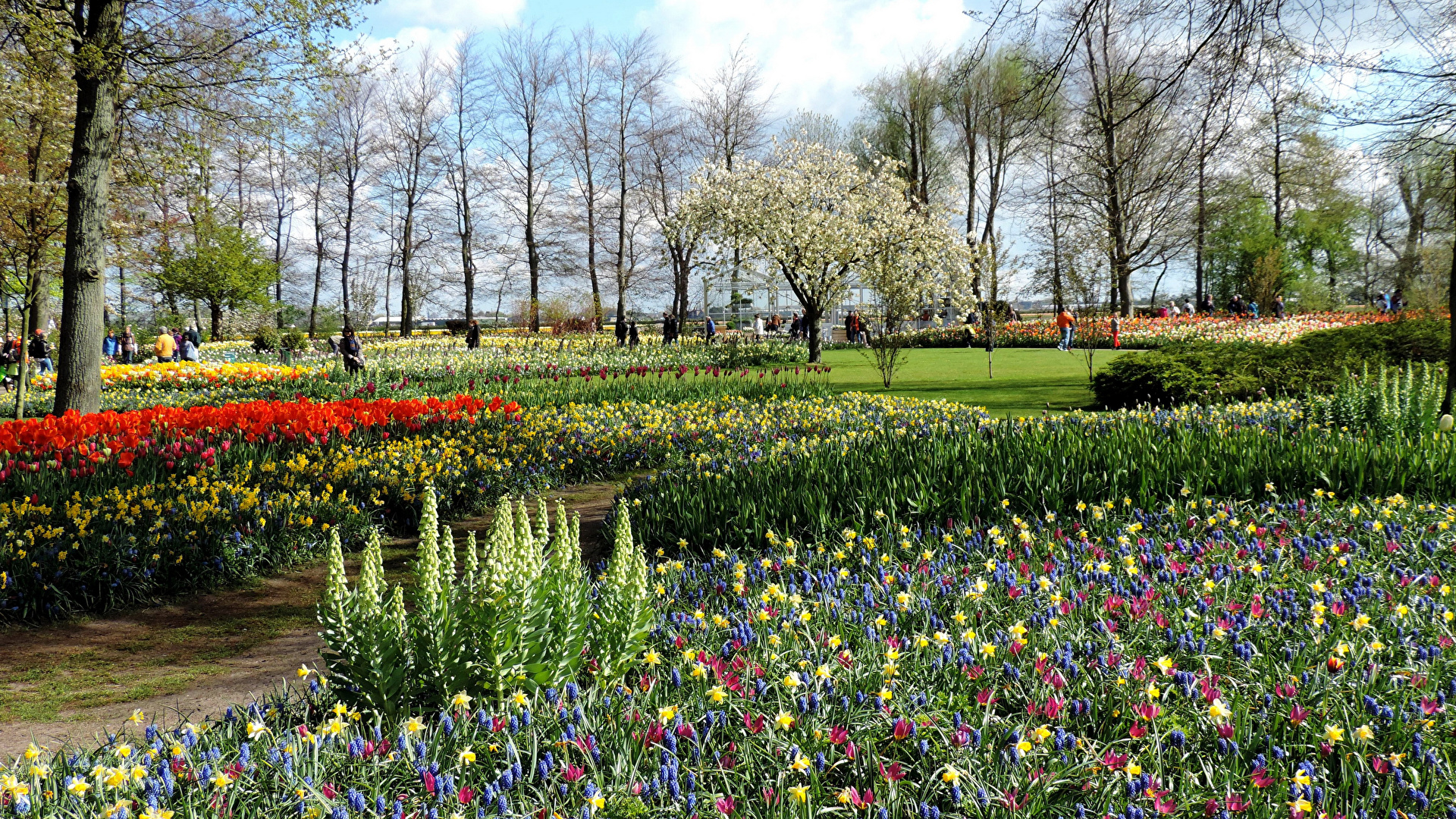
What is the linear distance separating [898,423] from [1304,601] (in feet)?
17.5

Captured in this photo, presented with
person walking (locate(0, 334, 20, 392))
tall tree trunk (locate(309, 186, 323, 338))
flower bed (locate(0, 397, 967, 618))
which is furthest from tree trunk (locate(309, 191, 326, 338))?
flower bed (locate(0, 397, 967, 618))

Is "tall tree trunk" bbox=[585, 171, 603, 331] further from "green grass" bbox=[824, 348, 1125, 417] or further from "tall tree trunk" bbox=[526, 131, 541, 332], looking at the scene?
"green grass" bbox=[824, 348, 1125, 417]

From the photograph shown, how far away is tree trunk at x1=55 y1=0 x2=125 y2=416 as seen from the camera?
9.23m

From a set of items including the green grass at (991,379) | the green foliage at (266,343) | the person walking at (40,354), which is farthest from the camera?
the green foliage at (266,343)

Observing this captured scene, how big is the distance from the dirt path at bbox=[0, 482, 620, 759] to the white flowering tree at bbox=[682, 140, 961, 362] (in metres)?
16.9

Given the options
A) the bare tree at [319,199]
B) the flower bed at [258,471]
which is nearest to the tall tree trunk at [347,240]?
the bare tree at [319,199]

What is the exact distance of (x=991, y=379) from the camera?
16.1 m

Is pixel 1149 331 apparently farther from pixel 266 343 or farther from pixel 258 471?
pixel 266 343

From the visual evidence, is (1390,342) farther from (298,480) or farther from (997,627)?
(298,480)

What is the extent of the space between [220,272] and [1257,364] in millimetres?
31298

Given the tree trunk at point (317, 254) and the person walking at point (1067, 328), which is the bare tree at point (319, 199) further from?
the person walking at point (1067, 328)

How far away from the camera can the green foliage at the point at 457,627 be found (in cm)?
251

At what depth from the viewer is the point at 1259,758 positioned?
2.07 metres

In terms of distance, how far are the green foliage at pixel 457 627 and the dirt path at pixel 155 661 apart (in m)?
1.21
